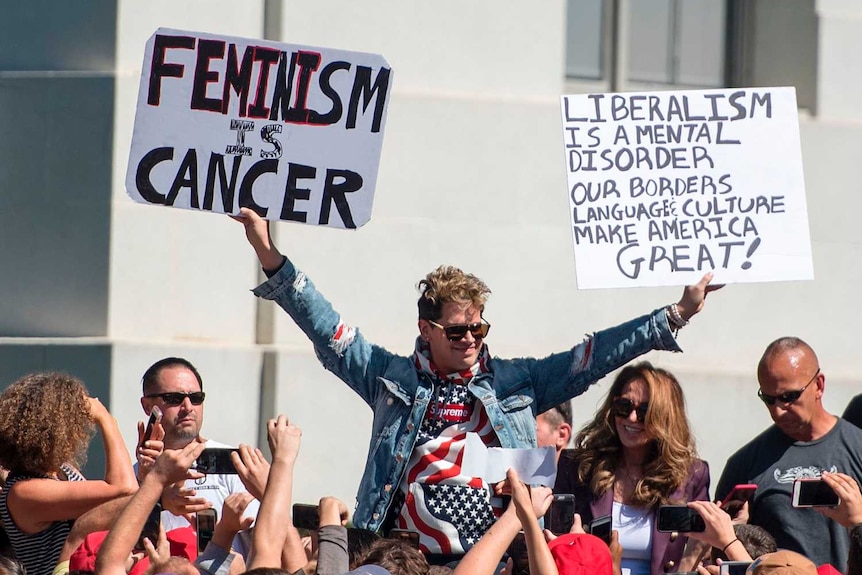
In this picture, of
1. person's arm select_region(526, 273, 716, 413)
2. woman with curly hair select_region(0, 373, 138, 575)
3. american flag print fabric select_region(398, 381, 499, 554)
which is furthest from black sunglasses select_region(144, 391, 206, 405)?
person's arm select_region(526, 273, 716, 413)

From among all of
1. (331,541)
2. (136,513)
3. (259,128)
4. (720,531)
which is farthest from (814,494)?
(259,128)

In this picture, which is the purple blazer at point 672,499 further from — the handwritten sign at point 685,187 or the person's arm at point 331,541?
the person's arm at point 331,541

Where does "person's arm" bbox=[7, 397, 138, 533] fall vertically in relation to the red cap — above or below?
above

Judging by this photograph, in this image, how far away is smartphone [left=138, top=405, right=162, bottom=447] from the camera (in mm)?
5785

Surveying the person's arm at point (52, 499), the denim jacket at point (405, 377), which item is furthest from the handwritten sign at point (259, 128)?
the person's arm at point (52, 499)

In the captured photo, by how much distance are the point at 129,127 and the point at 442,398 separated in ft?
11.3

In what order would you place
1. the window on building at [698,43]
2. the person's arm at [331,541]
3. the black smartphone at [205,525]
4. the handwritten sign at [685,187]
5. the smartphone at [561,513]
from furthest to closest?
the window on building at [698,43]
the handwritten sign at [685,187]
the smartphone at [561,513]
the black smartphone at [205,525]
the person's arm at [331,541]

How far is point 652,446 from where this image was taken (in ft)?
20.2

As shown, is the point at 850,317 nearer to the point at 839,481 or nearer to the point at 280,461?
the point at 839,481

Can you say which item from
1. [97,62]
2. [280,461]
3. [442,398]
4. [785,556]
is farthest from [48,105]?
[785,556]

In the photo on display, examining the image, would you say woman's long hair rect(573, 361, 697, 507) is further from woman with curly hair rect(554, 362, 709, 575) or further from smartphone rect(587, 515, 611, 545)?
smartphone rect(587, 515, 611, 545)

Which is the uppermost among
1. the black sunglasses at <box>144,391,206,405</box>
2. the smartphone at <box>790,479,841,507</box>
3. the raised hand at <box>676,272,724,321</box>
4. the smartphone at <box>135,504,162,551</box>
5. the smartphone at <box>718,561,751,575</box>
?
the raised hand at <box>676,272,724,321</box>

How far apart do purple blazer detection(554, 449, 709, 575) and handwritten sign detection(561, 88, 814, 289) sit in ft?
2.48

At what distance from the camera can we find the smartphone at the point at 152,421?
5785 mm
